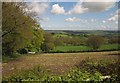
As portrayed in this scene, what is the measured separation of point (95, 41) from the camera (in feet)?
136

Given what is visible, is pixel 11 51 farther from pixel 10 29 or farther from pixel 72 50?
pixel 72 50

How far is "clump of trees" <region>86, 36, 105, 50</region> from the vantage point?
40.6m

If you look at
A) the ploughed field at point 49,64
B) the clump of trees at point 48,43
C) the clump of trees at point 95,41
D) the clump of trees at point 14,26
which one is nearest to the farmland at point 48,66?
the ploughed field at point 49,64

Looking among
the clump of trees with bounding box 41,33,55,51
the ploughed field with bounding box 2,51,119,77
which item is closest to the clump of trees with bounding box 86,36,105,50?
the clump of trees with bounding box 41,33,55,51

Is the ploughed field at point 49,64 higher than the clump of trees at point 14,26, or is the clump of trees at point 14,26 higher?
the clump of trees at point 14,26

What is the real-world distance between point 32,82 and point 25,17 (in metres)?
13.2

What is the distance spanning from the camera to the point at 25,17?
2067cm

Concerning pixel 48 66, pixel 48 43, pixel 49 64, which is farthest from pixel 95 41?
pixel 48 66

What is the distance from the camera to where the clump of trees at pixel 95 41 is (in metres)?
40.6

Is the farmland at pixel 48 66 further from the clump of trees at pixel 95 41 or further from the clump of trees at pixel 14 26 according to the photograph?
the clump of trees at pixel 95 41

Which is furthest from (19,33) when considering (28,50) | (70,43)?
(70,43)

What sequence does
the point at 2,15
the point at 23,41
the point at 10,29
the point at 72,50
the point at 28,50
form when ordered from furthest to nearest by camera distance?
the point at 72,50, the point at 28,50, the point at 23,41, the point at 10,29, the point at 2,15

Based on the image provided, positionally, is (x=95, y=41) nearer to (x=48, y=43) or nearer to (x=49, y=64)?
(x=48, y=43)

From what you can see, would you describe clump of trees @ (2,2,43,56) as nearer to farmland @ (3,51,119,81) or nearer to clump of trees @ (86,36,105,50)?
farmland @ (3,51,119,81)
